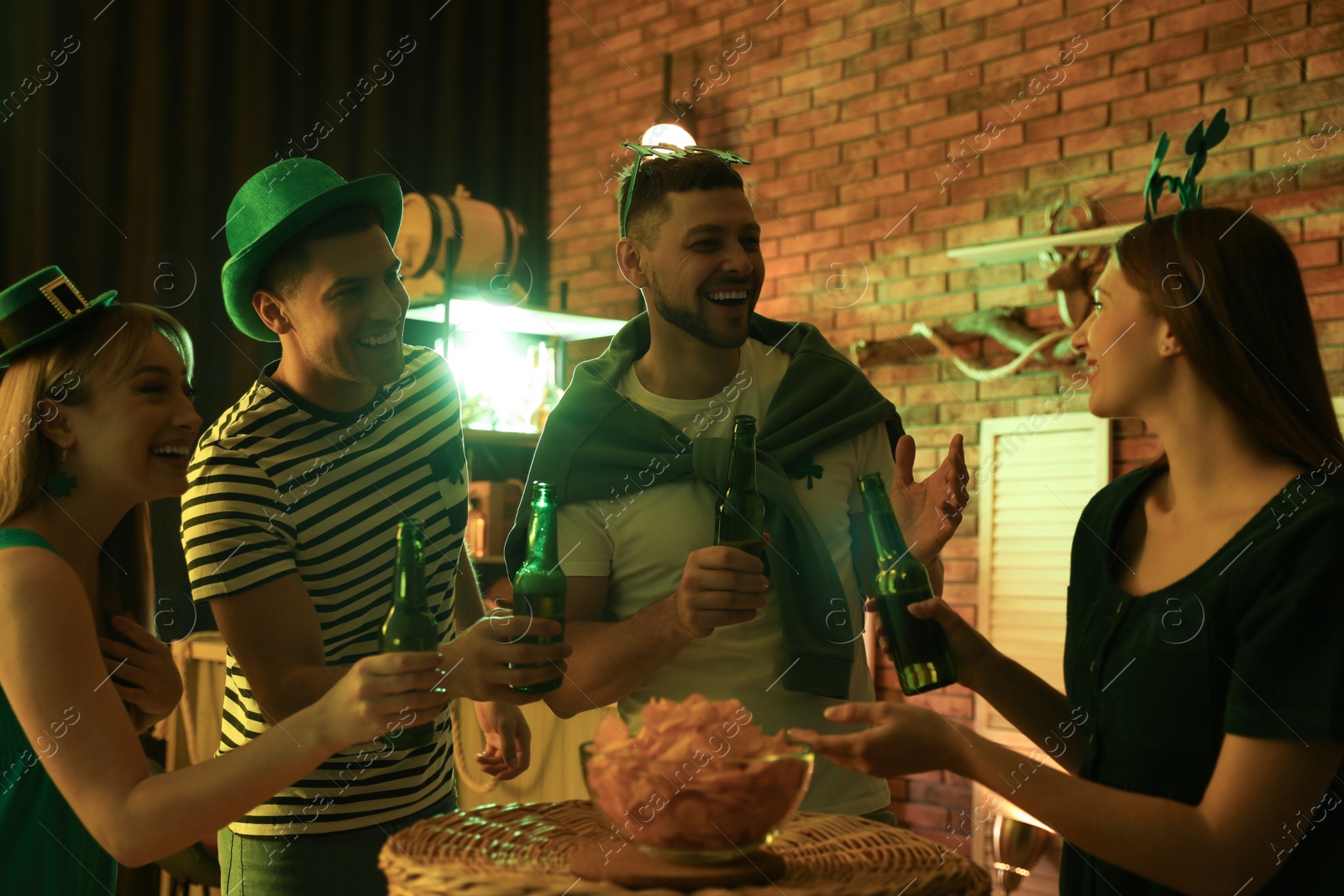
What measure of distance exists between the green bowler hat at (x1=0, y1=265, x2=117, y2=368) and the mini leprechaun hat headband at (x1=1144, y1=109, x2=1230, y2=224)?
4.87ft

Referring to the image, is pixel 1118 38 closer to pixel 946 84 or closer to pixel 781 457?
pixel 946 84

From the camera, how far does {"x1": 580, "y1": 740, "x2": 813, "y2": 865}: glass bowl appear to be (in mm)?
1165

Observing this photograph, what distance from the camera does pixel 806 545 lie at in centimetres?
189

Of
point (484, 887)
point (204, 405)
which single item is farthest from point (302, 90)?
point (484, 887)

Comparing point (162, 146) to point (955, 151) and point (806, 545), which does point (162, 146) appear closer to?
point (955, 151)

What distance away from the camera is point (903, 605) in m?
1.62

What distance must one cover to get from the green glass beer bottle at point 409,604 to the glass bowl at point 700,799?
321 millimetres

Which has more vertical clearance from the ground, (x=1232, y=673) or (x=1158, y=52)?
(x=1158, y=52)

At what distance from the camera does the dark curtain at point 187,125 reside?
13.2ft

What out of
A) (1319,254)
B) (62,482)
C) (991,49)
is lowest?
(62,482)

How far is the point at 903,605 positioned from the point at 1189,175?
0.72 metres

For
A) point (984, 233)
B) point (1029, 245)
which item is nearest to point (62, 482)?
point (1029, 245)

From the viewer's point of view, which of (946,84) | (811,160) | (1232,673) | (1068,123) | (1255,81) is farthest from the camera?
(811,160)

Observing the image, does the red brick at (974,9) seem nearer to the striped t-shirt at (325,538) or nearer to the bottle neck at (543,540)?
the striped t-shirt at (325,538)
